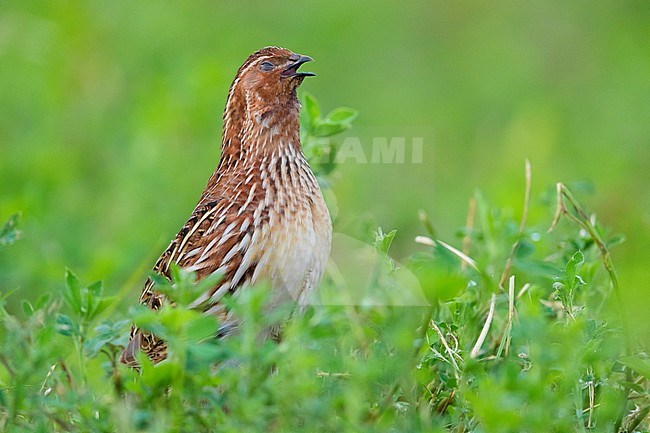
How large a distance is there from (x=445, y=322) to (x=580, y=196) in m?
3.27

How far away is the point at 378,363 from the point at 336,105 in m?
→ 6.01

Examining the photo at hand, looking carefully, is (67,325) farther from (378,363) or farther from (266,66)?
(266,66)

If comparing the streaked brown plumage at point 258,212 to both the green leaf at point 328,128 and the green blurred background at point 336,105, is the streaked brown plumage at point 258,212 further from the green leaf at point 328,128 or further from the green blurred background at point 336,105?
the green blurred background at point 336,105

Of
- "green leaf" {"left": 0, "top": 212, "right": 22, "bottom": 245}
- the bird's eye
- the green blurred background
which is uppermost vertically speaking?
the bird's eye

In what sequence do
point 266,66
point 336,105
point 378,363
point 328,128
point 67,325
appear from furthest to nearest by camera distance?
1. point 336,105
2. point 328,128
3. point 266,66
4. point 67,325
5. point 378,363

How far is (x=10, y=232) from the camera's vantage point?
4.46 m

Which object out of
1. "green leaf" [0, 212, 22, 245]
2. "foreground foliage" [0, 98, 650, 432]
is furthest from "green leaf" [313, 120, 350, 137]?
"green leaf" [0, 212, 22, 245]

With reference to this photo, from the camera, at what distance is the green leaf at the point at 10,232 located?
4.37m

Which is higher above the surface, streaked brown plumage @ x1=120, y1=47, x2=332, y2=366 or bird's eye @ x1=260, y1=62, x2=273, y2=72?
bird's eye @ x1=260, y1=62, x2=273, y2=72

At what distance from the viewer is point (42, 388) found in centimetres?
420

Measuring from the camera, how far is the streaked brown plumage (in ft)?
14.5

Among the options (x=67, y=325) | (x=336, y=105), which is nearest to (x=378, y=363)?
(x=67, y=325)

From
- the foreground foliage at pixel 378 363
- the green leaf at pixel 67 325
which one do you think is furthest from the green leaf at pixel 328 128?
the green leaf at pixel 67 325

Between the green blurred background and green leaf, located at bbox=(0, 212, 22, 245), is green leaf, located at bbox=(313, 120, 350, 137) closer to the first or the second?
the green blurred background
